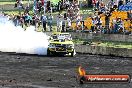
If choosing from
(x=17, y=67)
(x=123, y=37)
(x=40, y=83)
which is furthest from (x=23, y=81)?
(x=123, y=37)

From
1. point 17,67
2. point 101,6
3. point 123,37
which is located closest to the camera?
point 17,67

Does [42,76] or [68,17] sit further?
[68,17]

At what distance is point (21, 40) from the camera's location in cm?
4109

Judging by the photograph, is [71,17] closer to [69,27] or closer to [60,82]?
[69,27]

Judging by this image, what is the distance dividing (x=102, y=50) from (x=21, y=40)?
8378 mm

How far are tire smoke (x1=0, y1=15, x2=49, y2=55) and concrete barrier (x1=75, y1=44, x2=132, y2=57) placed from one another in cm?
266

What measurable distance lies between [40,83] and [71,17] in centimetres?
2567

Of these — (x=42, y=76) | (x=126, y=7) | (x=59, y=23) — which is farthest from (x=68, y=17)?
(x=42, y=76)

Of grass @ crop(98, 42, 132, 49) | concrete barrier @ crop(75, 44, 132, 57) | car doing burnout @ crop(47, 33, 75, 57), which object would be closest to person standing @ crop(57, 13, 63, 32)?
concrete barrier @ crop(75, 44, 132, 57)

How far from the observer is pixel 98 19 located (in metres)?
39.0

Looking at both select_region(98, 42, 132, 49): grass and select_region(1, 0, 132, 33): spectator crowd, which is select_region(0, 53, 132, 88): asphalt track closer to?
select_region(98, 42, 132, 49): grass

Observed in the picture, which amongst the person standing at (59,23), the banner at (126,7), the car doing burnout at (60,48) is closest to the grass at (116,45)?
the car doing burnout at (60,48)

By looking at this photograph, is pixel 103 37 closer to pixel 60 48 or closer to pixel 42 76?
pixel 60 48

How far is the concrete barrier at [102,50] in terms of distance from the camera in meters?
33.4
